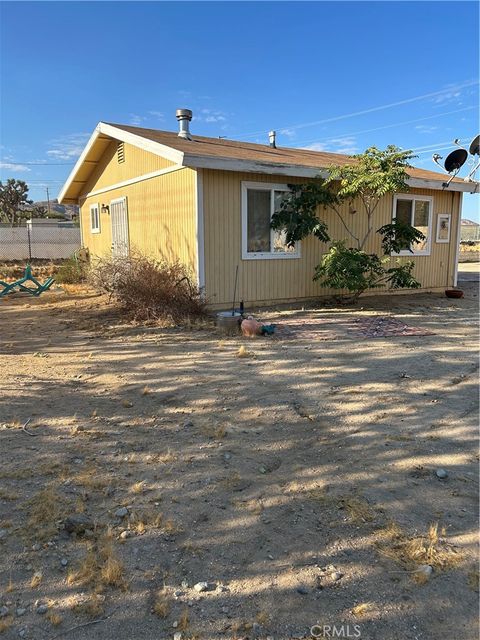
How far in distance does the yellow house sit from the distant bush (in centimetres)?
178

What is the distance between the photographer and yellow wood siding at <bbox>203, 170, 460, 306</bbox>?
8508 millimetres

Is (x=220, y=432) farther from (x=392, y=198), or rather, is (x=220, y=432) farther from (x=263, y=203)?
(x=392, y=198)

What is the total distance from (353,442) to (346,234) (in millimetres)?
7511

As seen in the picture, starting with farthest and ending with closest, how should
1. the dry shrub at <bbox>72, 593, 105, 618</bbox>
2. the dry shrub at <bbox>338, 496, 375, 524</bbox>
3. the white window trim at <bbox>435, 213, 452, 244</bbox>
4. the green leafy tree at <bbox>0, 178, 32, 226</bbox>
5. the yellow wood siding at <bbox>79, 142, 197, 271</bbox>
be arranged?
the green leafy tree at <bbox>0, 178, 32, 226</bbox>, the white window trim at <bbox>435, 213, 452, 244</bbox>, the yellow wood siding at <bbox>79, 142, 197, 271</bbox>, the dry shrub at <bbox>338, 496, 375, 524</bbox>, the dry shrub at <bbox>72, 593, 105, 618</bbox>

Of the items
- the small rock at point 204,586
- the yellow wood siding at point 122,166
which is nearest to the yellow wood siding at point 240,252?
the yellow wood siding at point 122,166

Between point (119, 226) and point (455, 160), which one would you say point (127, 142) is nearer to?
point (119, 226)

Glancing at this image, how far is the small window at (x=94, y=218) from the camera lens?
1422 centimetres

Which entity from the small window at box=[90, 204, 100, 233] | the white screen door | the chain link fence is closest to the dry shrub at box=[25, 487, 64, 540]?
the white screen door

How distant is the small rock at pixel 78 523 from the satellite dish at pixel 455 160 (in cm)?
1041

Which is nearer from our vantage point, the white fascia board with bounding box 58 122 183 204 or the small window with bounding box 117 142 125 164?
the white fascia board with bounding box 58 122 183 204

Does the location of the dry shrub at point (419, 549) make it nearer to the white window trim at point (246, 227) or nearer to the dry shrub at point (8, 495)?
the dry shrub at point (8, 495)

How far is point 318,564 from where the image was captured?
2.18 meters

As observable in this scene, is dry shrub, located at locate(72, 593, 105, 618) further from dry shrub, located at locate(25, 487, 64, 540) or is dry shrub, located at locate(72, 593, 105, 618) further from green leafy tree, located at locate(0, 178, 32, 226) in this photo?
green leafy tree, located at locate(0, 178, 32, 226)

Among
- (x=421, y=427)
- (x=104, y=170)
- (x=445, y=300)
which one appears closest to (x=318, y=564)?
(x=421, y=427)
